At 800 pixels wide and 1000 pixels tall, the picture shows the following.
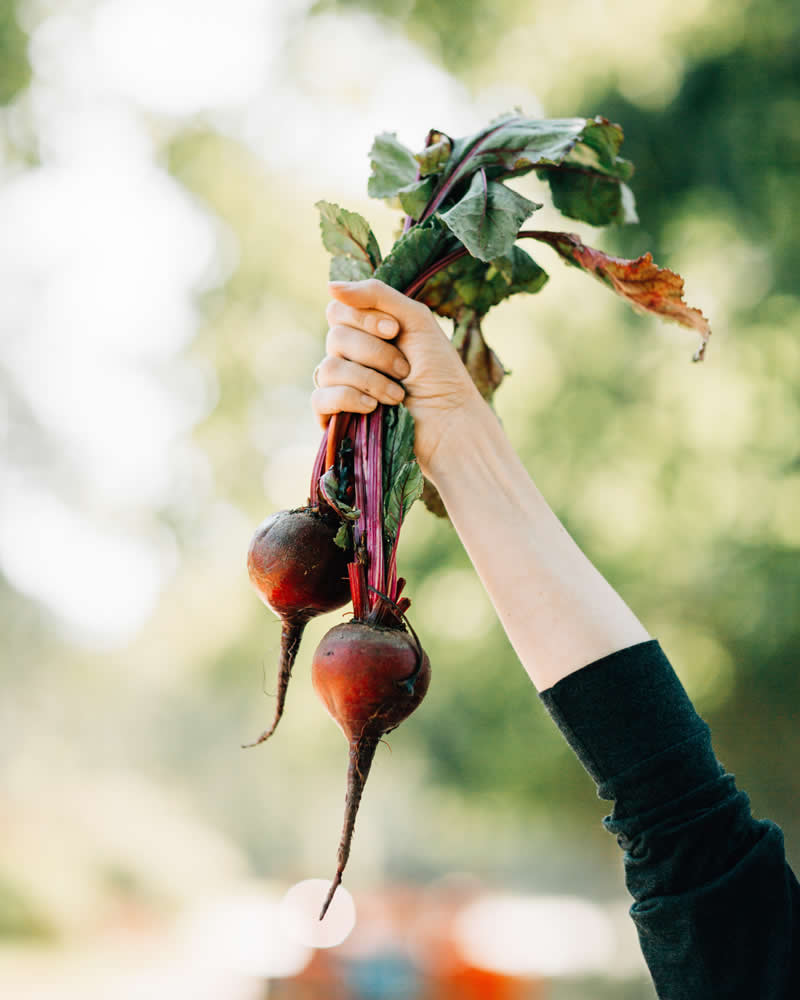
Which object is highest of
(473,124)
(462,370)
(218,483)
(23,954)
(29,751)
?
(29,751)

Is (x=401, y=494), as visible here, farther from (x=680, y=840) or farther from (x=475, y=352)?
(x=680, y=840)

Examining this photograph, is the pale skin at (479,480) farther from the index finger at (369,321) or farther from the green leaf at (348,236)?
the green leaf at (348,236)

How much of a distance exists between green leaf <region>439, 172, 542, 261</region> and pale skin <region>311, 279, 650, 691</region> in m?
0.13

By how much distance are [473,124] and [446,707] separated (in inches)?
152

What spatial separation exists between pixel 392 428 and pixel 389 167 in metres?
0.51

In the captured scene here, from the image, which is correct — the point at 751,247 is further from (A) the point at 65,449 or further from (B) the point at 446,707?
(A) the point at 65,449

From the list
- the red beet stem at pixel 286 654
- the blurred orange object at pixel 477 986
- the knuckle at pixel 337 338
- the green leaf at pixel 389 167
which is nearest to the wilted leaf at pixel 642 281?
the green leaf at pixel 389 167

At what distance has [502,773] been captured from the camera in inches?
230

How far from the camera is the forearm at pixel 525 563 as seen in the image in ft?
4.19

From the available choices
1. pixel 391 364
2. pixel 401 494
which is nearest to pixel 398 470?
pixel 401 494

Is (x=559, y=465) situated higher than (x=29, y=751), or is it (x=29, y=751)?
(x=29, y=751)

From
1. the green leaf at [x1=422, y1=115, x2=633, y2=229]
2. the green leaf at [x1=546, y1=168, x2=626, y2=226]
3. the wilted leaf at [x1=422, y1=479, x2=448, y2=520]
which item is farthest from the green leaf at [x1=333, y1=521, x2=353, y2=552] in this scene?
the green leaf at [x1=546, y1=168, x2=626, y2=226]

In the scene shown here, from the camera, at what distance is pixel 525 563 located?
1.30 meters

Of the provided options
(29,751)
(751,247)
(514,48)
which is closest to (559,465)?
(751,247)
